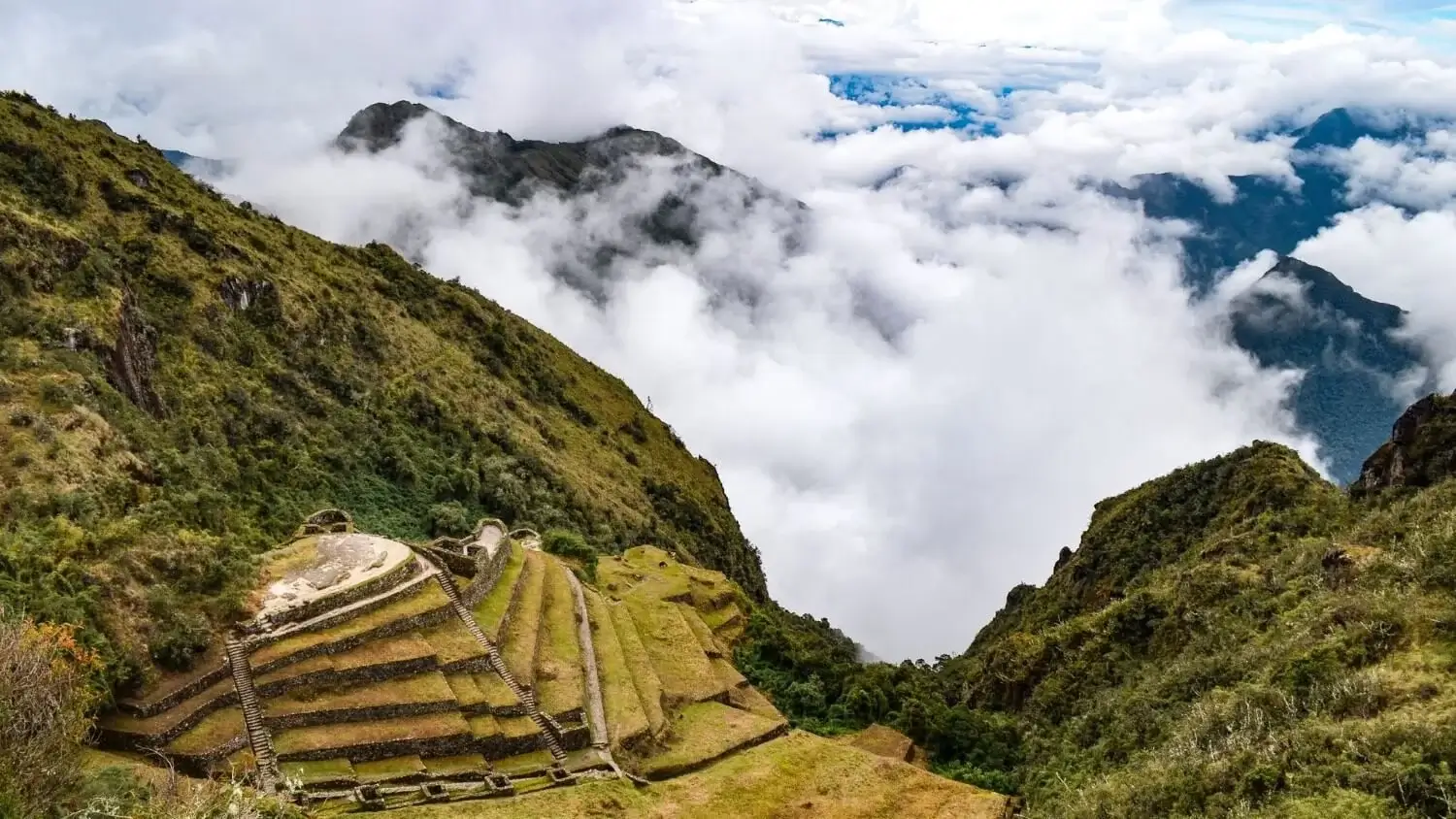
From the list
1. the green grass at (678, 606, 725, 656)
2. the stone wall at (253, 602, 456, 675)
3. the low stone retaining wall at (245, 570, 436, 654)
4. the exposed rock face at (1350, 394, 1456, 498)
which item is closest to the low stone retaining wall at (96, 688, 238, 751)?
the stone wall at (253, 602, 456, 675)

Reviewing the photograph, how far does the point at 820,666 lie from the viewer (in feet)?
153

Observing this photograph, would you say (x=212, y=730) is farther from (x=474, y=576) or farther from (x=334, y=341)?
(x=334, y=341)

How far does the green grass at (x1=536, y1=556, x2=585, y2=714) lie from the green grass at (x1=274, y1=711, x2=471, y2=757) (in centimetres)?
430

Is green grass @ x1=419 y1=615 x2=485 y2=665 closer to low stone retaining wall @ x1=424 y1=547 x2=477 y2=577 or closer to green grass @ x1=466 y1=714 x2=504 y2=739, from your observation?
green grass @ x1=466 y1=714 x2=504 y2=739

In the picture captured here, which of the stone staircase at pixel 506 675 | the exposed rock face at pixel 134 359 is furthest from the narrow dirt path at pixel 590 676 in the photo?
the exposed rock face at pixel 134 359

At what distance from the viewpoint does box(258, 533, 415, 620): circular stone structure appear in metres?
31.2

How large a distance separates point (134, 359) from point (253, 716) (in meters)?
24.2

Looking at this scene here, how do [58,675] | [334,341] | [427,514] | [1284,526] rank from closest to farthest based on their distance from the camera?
[58,675] < [1284,526] < [427,514] < [334,341]

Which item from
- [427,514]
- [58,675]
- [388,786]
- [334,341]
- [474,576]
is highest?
[334,341]

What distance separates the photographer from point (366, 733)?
2780 cm

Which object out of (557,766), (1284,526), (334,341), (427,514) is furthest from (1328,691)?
(334,341)

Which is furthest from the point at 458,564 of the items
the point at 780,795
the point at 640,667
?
the point at 780,795

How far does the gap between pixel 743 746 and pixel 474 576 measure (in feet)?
44.6

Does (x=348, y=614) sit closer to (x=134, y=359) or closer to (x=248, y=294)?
(x=134, y=359)
